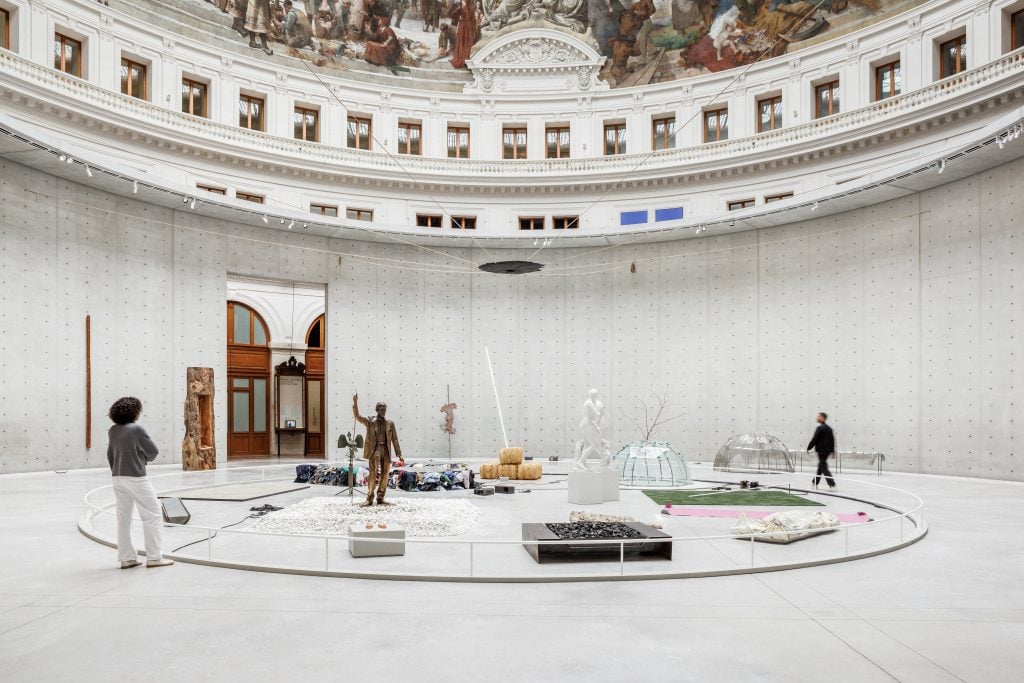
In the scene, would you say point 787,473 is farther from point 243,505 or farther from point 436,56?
point 436,56

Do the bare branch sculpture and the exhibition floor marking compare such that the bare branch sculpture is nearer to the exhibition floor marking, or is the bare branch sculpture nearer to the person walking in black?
the person walking in black

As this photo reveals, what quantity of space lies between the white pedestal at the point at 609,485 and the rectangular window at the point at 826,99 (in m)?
19.0

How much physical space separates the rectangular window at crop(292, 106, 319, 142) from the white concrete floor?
23.2m

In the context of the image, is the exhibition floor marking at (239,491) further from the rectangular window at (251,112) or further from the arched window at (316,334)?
the rectangular window at (251,112)

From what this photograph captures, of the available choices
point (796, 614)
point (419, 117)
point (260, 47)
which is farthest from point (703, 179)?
point (796, 614)

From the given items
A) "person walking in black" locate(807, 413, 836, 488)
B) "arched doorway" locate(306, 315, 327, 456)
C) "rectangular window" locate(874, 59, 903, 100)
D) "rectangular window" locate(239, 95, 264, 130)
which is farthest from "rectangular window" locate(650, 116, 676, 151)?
"person walking in black" locate(807, 413, 836, 488)

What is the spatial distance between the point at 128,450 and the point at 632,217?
24510 mm

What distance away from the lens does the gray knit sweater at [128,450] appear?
8.32m

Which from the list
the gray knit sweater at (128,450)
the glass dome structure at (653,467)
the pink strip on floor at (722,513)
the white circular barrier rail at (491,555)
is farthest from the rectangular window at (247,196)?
the gray knit sweater at (128,450)

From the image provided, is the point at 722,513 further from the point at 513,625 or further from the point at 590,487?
the point at 513,625

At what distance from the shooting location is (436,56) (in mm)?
31250

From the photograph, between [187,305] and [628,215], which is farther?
[628,215]

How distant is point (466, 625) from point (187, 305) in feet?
65.3

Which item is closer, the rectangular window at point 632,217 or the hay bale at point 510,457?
the hay bale at point 510,457
